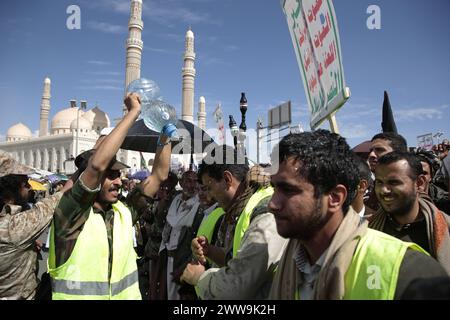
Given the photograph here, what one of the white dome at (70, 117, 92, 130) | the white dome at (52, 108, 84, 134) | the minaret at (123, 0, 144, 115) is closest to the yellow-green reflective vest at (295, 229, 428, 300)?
the minaret at (123, 0, 144, 115)

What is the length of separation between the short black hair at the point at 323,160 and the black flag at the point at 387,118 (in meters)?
2.53

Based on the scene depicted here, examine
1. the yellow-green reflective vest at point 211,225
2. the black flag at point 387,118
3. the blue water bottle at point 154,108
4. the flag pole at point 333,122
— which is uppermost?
the blue water bottle at point 154,108

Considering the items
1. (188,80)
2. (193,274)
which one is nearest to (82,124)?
(188,80)

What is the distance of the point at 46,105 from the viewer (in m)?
61.6

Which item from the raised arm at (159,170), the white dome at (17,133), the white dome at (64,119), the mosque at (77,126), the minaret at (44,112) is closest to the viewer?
the raised arm at (159,170)

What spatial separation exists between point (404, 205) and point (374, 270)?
42.4 inches

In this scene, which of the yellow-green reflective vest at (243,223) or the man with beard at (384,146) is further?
the man with beard at (384,146)

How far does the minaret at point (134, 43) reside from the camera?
118ft

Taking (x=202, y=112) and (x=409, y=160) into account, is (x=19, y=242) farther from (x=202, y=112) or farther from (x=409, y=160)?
(x=202, y=112)

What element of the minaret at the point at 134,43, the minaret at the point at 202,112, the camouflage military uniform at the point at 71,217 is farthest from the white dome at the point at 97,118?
the camouflage military uniform at the point at 71,217

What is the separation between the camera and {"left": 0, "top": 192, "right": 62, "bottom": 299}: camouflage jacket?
2225mm

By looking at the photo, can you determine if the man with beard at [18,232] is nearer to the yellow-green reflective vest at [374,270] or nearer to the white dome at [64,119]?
the yellow-green reflective vest at [374,270]

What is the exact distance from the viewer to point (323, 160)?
150 cm

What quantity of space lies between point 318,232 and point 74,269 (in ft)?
4.52
